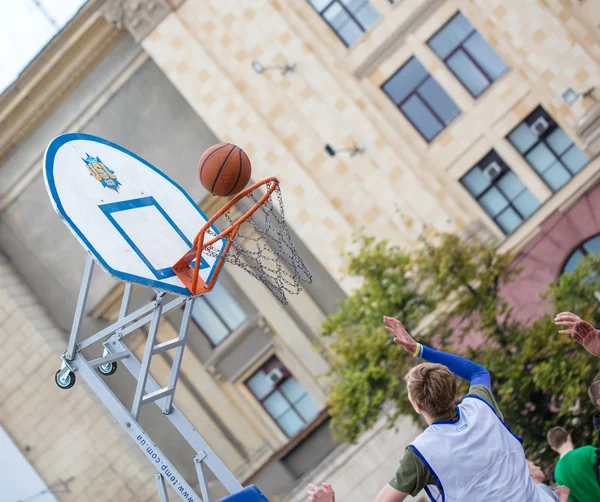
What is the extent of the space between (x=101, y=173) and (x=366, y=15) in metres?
14.4

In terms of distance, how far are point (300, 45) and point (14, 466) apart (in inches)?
519

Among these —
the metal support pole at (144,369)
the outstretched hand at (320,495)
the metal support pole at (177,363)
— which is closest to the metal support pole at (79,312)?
the metal support pole at (144,369)

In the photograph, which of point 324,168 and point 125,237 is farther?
point 324,168

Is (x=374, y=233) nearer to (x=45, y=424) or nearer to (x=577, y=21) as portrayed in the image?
(x=577, y=21)

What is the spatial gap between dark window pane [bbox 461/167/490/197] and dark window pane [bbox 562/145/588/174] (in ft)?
6.79

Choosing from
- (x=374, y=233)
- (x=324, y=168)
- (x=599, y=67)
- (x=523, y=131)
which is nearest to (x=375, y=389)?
(x=374, y=233)

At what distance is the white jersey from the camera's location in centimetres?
461

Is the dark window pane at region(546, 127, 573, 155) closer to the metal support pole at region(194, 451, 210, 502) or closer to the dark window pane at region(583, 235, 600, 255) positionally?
the dark window pane at region(583, 235, 600, 255)

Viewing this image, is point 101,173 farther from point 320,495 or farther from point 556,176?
point 556,176

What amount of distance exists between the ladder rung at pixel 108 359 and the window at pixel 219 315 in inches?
574

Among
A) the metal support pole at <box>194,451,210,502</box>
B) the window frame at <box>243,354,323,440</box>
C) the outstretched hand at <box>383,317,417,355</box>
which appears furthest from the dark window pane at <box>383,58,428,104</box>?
the outstretched hand at <box>383,317,417,355</box>

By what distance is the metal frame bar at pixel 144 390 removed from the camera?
25.5 feet

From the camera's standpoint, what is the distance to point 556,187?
20.9 m

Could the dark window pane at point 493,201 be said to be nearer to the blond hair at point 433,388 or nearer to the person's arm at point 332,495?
the blond hair at point 433,388
